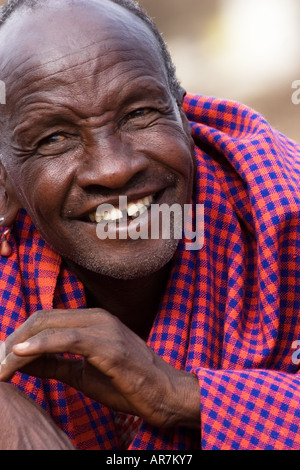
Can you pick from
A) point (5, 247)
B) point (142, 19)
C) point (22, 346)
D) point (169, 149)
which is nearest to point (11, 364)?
point (22, 346)

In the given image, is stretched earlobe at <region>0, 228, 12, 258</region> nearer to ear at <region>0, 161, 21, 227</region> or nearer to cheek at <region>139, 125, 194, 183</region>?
ear at <region>0, 161, 21, 227</region>

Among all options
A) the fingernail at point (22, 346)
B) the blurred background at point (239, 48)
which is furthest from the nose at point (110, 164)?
the blurred background at point (239, 48)

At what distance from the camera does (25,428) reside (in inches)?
68.6

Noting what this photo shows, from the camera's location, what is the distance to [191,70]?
6422 millimetres

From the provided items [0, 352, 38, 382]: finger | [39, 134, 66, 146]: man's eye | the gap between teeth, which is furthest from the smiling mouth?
[0, 352, 38, 382]: finger

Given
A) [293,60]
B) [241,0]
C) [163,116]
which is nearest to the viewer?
[163,116]

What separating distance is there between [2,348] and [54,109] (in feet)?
1.77

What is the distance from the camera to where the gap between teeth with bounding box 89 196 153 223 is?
6.64 ft

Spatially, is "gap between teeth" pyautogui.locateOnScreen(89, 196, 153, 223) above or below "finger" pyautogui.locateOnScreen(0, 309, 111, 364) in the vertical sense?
above

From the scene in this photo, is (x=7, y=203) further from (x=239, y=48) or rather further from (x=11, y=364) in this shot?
(x=239, y=48)

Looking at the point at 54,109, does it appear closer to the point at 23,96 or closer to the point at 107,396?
the point at 23,96

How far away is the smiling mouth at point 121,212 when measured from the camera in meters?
2.02

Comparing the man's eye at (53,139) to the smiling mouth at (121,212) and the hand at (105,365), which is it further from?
the hand at (105,365)
